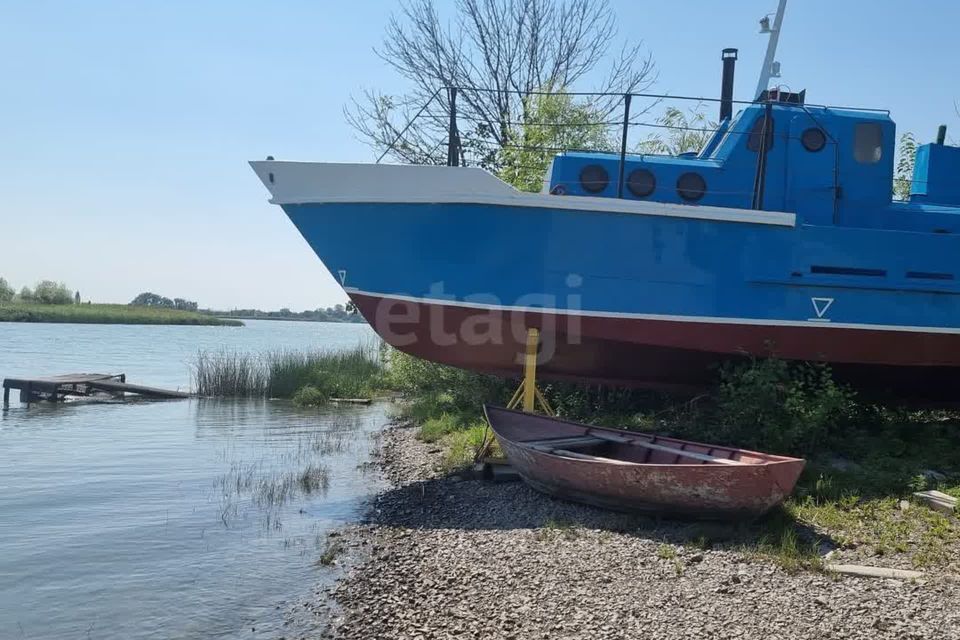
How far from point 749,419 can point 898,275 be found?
108 inches

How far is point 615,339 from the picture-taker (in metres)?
9.96

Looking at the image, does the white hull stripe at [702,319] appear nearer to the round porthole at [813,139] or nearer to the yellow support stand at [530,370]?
the yellow support stand at [530,370]

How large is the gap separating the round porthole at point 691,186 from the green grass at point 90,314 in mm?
66923

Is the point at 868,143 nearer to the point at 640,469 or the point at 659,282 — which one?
the point at 659,282

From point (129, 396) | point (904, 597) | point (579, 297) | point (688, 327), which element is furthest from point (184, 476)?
point (129, 396)

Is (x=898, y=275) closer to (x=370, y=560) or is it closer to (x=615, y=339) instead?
(x=615, y=339)

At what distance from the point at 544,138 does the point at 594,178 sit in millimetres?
6051

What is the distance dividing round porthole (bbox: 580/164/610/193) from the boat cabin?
0.01 meters

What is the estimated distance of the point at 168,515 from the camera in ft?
30.1

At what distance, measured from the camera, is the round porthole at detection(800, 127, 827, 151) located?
10.2 meters

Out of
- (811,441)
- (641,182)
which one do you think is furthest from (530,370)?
(811,441)

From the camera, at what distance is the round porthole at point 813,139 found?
10195mm

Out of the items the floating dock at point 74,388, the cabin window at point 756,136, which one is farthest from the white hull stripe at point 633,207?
the floating dock at point 74,388

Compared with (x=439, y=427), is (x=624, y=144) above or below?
above
